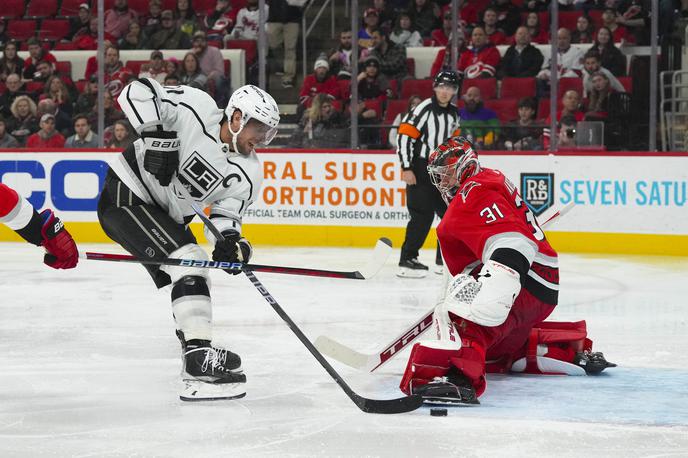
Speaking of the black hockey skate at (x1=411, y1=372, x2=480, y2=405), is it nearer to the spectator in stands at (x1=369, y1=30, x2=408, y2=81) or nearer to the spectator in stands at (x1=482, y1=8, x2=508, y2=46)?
the spectator in stands at (x1=369, y1=30, x2=408, y2=81)

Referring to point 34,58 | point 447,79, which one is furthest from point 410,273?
point 34,58

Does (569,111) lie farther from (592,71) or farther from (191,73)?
(191,73)

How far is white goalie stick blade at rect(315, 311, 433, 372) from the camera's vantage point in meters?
3.66

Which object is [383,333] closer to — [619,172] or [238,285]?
[238,285]

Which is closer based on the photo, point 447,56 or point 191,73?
point 447,56

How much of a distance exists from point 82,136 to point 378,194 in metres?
2.33

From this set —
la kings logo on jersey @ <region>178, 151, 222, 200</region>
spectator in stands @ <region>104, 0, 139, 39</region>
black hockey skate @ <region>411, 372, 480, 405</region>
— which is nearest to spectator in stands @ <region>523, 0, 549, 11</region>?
spectator in stands @ <region>104, 0, 139, 39</region>

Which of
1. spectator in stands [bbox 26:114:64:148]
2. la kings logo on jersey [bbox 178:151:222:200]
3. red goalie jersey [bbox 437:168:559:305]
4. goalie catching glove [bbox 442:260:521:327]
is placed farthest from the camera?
spectator in stands [bbox 26:114:64:148]

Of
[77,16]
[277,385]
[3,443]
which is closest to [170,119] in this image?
[277,385]

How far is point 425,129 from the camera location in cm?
665

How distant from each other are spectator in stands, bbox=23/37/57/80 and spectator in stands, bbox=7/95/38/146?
0.28 metres

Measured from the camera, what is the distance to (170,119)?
3564 millimetres

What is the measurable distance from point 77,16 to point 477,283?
7062 mm

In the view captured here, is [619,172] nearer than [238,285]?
No
